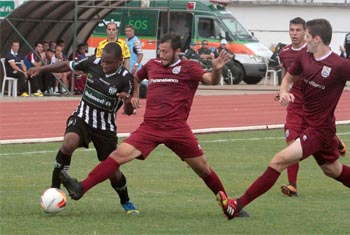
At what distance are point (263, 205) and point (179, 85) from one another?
5.79 feet

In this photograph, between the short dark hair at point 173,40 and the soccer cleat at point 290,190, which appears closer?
the short dark hair at point 173,40

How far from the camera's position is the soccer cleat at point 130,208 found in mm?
10992

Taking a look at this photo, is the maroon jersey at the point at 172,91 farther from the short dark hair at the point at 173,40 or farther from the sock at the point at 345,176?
the sock at the point at 345,176

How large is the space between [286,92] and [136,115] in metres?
14.2

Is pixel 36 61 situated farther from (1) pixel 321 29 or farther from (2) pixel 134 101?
(1) pixel 321 29

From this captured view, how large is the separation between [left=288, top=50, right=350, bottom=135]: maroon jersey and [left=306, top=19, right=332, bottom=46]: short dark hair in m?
0.19

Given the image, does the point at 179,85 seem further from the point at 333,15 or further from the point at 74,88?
the point at 333,15

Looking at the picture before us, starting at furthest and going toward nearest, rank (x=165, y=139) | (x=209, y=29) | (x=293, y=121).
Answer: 1. (x=209, y=29)
2. (x=293, y=121)
3. (x=165, y=139)

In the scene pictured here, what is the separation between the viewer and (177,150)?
10.9 m

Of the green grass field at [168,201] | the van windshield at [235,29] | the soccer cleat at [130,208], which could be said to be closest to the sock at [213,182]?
the green grass field at [168,201]

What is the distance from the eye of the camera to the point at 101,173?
10562 mm

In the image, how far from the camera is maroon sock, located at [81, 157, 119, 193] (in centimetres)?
1055

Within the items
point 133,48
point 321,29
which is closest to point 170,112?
point 321,29

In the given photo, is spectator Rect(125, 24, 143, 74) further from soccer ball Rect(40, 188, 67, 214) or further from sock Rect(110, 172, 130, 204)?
soccer ball Rect(40, 188, 67, 214)
